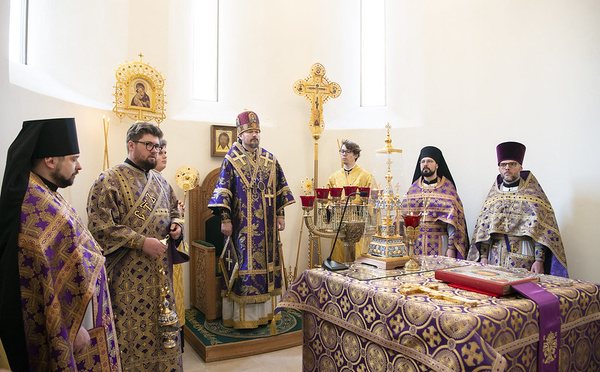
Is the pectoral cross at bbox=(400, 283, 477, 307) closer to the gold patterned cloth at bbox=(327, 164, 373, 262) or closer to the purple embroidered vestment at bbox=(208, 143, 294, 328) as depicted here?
the purple embroidered vestment at bbox=(208, 143, 294, 328)

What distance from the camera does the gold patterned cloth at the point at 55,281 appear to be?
186cm

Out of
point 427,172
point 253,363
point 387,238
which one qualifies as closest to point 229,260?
point 253,363

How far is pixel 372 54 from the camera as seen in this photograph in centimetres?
714

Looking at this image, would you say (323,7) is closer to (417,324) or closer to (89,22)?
(89,22)

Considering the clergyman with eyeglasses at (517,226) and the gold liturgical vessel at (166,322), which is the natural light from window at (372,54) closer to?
the clergyman with eyeglasses at (517,226)

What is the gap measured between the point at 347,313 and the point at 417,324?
534mm

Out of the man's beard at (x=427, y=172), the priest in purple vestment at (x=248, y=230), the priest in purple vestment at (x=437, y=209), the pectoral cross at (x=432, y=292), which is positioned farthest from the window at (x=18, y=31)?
the man's beard at (x=427, y=172)

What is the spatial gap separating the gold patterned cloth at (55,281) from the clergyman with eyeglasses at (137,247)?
2.65ft

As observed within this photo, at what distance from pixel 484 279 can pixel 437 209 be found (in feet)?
9.32

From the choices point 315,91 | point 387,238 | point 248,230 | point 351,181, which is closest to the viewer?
point 387,238

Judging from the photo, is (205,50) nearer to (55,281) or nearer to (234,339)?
(234,339)

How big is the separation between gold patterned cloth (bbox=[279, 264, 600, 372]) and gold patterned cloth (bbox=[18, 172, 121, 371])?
1.25 metres

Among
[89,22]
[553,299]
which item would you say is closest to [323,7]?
[89,22]

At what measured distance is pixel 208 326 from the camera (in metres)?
4.78
